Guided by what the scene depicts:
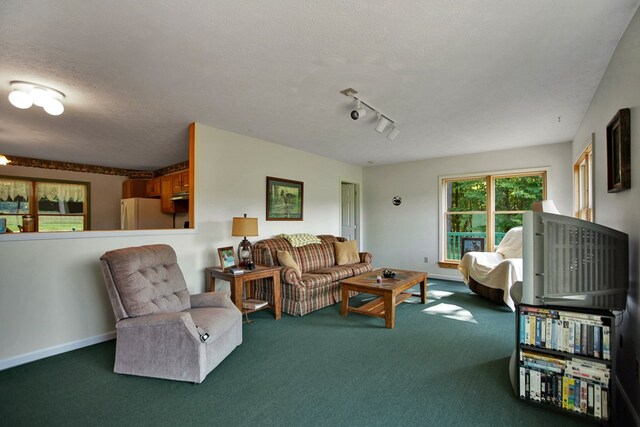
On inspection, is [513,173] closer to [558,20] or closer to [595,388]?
[558,20]

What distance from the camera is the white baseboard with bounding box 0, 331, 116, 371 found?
2.44 m

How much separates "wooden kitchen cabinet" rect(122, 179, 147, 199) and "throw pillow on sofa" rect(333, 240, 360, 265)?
4.80 m

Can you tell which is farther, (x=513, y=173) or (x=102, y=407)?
(x=513, y=173)

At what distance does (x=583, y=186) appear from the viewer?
156 inches

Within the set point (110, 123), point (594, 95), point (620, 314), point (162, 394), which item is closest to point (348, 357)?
point (162, 394)

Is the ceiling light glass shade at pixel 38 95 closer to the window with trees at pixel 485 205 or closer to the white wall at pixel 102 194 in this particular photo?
the white wall at pixel 102 194

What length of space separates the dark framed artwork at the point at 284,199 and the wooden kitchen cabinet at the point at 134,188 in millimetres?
3904

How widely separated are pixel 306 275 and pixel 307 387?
204 cm

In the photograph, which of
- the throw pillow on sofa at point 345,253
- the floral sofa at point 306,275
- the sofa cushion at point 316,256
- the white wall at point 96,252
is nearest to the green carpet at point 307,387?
the white wall at point 96,252

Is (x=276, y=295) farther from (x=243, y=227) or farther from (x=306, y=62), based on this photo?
(x=306, y=62)

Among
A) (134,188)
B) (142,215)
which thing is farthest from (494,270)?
(134,188)

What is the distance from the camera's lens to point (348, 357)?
2600mm

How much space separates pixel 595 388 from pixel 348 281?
2.36m

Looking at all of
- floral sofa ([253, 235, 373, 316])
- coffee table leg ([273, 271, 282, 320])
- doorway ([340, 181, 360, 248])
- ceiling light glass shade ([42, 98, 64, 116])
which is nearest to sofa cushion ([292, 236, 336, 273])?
floral sofa ([253, 235, 373, 316])
